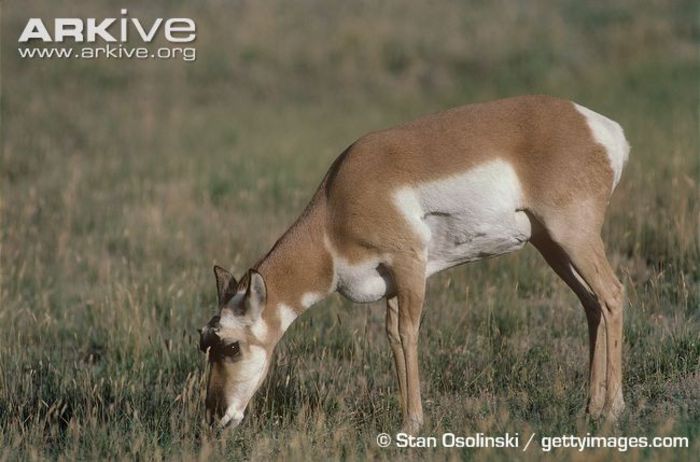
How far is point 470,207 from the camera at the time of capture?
6160mm

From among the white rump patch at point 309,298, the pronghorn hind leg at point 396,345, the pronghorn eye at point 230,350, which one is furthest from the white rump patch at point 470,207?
the pronghorn eye at point 230,350

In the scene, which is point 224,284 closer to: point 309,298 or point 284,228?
point 309,298

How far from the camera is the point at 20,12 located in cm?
2273

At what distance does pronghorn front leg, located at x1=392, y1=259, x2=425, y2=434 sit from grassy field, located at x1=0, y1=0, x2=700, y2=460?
166 mm

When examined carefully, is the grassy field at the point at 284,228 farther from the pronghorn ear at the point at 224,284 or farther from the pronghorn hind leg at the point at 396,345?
the pronghorn ear at the point at 224,284

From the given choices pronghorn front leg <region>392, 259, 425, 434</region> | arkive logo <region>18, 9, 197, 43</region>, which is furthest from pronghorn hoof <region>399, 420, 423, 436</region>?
arkive logo <region>18, 9, 197, 43</region>

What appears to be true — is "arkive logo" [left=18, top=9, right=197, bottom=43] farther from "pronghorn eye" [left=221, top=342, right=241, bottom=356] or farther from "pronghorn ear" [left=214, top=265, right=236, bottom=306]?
"pronghorn eye" [left=221, top=342, right=241, bottom=356]

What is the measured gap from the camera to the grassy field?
255 inches

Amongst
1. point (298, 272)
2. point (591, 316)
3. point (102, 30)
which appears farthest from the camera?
point (102, 30)

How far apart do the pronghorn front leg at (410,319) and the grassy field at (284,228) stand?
166mm

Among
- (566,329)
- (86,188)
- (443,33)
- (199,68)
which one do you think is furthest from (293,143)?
(566,329)

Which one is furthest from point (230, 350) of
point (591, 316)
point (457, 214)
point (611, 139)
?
point (611, 139)

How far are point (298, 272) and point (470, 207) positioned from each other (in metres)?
1.09

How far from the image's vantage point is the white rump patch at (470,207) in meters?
6.13
